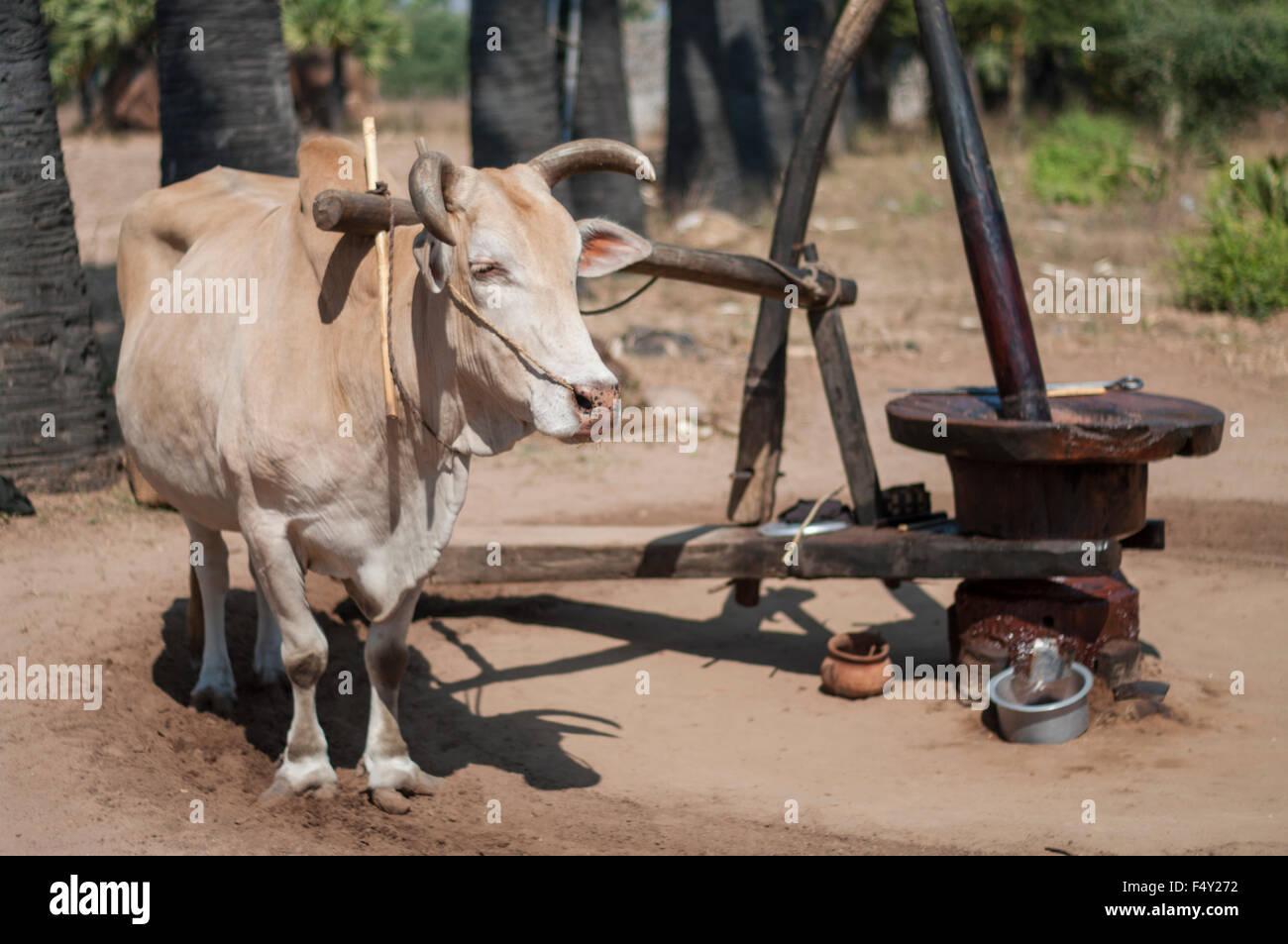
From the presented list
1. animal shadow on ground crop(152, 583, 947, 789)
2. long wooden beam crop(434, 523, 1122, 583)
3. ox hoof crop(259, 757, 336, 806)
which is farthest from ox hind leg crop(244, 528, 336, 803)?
long wooden beam crop(434, 523, 1122, 583)

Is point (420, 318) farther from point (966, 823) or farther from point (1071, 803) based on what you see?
point (1071, 803)

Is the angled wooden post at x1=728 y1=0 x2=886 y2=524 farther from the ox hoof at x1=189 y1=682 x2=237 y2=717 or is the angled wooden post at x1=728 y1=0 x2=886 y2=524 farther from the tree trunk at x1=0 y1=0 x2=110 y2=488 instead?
the tree trunk at x1=0 y1=0 x2=110 y2=488

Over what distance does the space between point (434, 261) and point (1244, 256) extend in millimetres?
10817

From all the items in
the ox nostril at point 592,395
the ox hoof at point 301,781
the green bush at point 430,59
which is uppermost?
the green bush at point 430,59

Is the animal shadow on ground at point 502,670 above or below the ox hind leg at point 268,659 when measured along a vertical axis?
below

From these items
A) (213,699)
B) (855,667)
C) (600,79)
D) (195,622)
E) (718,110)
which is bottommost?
(855,667)

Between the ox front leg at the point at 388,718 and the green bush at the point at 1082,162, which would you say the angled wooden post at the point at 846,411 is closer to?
the ox front leg at the point at 388,718

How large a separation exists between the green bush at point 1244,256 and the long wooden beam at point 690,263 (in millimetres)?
7698

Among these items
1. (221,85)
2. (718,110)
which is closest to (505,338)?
(221,85)

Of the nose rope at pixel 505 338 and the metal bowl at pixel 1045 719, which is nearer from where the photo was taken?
the nose rope at pixel 505 338

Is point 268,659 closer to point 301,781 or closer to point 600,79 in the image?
point 301,781

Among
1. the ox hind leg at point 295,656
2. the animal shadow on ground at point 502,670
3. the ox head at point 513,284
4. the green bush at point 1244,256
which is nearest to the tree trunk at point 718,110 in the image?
the green bush at point 1244,256

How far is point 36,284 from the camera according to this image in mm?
7520

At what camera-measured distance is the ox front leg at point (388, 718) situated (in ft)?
15.8
